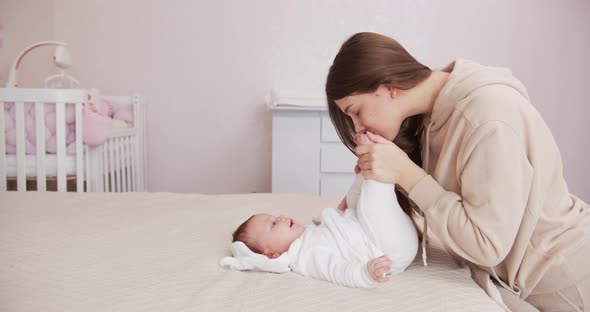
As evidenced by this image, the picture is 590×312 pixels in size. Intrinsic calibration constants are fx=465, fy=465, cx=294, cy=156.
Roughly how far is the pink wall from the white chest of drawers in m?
0.60

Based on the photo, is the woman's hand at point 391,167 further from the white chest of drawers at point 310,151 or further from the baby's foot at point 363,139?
the white chest of drawers at point 310,151

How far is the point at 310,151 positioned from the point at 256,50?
2.86 ft

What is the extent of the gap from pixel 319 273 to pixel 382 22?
2148 millimetres

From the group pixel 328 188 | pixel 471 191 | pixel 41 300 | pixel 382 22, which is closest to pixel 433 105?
pixel 471 191

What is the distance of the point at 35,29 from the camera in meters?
2.69

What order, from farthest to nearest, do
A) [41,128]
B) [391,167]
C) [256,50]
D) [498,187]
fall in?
[256,50], [41,128], [391,167], [498,187]

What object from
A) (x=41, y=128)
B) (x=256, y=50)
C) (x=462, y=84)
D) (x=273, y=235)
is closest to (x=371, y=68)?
(x=462, y=84)

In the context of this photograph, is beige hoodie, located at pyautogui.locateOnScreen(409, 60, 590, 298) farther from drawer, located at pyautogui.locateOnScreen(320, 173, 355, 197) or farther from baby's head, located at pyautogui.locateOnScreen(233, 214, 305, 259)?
drawer, located at pyautogui.locateOnScreen(320, 173, 355, 197)

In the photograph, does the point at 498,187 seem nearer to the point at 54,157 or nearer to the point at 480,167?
the point at 480,167

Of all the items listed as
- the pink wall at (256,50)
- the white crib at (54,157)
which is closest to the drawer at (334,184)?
the pink wall at (256,50)

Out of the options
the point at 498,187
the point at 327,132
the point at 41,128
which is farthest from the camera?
the point at 327,132

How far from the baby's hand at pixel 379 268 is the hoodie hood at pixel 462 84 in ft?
0.99

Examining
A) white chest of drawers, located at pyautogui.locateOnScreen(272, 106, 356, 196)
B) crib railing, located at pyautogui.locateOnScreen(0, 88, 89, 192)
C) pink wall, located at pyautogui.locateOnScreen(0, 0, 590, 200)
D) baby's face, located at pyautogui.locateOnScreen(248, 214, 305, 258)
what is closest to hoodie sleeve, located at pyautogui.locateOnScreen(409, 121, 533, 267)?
baby's face, located at pyautogui.locateOnScreen(248, 214, 305, 258)

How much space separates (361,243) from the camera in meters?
0.90
